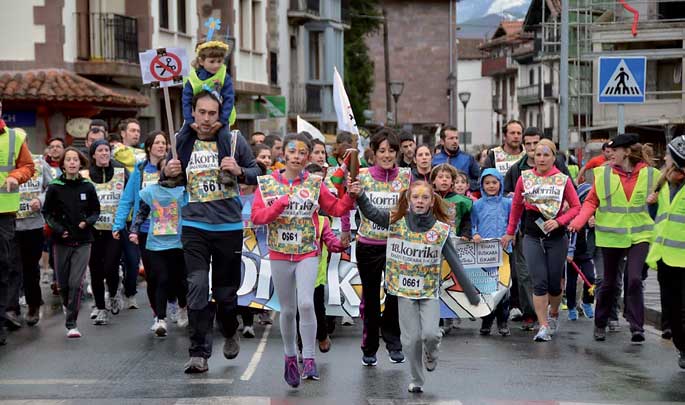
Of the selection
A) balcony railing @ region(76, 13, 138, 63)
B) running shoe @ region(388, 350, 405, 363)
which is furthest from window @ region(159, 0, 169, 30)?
running shoe @ region(388, 350, 405, 363)

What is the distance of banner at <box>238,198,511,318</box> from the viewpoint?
44.9ft

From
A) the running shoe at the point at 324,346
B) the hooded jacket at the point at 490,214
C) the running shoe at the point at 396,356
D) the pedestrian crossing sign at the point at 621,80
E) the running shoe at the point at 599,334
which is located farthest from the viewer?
the pedestrian crossing sign at the point at 621,80

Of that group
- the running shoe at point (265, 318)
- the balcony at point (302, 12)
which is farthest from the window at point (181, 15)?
the running shoe at point (265, 318)

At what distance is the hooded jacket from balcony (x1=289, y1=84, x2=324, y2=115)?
36.0 m

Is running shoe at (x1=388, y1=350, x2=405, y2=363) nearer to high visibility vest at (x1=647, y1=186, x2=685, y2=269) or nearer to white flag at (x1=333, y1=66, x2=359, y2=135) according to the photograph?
white flag at (x1=333, y1=66, x2=359, y2=135)

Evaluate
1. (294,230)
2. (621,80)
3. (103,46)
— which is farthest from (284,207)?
(103,46)

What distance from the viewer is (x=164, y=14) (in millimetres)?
32312

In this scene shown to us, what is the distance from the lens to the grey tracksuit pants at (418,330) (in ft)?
32.7

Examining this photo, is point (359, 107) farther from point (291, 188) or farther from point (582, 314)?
point (291, 188)

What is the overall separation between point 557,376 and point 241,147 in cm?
314

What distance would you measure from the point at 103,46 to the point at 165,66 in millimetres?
16396

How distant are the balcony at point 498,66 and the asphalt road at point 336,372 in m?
99.8

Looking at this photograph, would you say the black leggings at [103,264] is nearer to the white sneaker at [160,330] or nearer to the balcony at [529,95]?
the white sneaker at [160,330]

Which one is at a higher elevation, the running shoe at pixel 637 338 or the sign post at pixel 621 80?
the sign post at pixel 621 80
